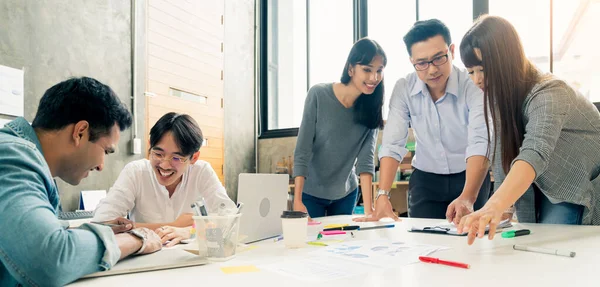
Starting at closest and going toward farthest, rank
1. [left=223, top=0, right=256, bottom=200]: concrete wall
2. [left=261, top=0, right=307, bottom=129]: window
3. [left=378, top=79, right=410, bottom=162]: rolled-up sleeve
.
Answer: [left=378, top=79, right=410, bottom=162]: rolled-up sleeve → [left=223, top=0, right=256, bottom=200]: concrete wall → [left=261, top=0, right=307, bottom=129]: window

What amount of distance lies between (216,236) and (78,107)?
44 centimetres

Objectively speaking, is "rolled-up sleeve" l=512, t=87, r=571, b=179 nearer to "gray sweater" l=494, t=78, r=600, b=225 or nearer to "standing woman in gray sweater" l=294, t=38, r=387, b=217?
"gray sweater" l=494, t=78, r=600, b=225

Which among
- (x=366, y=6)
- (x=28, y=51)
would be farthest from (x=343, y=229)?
(x=366, y=6)

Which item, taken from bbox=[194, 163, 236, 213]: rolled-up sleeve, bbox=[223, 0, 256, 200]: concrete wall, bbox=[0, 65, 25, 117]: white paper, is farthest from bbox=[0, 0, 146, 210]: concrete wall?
bbox=[194, 163, 236, 213]: rolled-up sleeve

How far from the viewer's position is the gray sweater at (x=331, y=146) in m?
2.15

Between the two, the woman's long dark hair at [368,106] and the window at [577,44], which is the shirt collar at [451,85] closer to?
the woman's long dark hair at [368,106]

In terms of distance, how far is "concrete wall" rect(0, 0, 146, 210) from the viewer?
269 cm

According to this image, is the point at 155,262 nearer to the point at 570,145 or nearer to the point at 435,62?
the point at 570,145

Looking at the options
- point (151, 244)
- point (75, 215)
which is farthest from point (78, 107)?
point (75, 215)

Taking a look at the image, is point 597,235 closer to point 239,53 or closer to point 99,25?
point 99,25

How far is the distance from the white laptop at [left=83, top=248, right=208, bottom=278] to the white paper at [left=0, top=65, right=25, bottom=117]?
2.08 meters

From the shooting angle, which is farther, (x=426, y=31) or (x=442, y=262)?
(x=426, y=31)

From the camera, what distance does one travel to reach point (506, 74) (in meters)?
1.31

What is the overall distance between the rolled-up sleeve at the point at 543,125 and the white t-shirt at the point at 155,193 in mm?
1069
